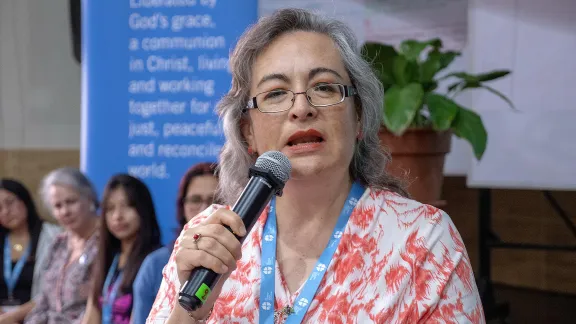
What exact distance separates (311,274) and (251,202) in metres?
0.35

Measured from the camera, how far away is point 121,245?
11.0 feet

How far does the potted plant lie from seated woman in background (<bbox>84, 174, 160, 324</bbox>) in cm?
113

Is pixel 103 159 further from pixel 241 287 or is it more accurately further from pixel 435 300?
pixel 435 300

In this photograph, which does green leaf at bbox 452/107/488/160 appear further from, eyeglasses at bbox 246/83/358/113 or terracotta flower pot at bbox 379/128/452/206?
eyeglasses at bbox 246/83/358/113

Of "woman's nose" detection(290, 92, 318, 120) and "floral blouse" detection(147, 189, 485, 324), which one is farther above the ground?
"woman's nose" detection(290, 92, 318, 120)

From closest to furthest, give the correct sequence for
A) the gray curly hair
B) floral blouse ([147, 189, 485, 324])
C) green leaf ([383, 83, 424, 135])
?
floral blouse ([147, 189, 485, 324]) < the gray curly hair < green leaf ([383, 83, 424, 135])

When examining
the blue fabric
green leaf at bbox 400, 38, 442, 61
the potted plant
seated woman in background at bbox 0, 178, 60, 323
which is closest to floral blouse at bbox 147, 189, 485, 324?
the blue fabric

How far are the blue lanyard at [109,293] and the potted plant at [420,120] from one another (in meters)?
1.35

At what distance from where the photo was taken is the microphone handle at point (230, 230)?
3.74 feet

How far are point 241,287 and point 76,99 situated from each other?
603 centimetres

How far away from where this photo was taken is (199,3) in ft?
10.5

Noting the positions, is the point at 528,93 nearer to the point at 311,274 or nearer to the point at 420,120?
the point at 420,120

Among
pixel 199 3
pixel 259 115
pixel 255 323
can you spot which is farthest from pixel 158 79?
pixel 255 323

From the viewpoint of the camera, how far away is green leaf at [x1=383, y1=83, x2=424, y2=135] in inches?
120
